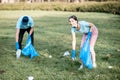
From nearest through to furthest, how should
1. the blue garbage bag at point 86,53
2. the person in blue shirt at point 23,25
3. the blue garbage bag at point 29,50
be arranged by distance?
the blue garbage bag at point 86,53, the person in blue shirt at point 23,25, the blue garbage bag at point 29,50

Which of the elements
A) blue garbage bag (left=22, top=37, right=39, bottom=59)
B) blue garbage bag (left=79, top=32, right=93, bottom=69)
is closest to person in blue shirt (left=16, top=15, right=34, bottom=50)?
blue garbage bag (left=22, top=37, right=39, bottom=59)

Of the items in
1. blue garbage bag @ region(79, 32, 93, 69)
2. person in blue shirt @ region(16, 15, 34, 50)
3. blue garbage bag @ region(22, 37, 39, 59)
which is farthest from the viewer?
blue garbage bag @ region(22, 37, 39, 59)

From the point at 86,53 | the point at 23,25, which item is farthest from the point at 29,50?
the point at 86,53

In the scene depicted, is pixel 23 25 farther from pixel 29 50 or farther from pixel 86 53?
pixel 86 53

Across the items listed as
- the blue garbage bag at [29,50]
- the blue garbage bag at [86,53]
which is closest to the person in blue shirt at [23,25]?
the blue garbage bag at [29,50]

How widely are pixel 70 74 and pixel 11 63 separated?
2180 mm

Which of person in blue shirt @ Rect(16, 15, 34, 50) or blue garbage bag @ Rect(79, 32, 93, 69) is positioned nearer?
blue garbage bag @ Rect(79, 32, 93, 69)

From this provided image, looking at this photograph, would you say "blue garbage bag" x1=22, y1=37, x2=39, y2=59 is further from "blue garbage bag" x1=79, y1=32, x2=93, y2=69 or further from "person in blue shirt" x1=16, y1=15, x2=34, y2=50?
"blue garbage bag" x1=79, y1=32, x2=93, y2=69

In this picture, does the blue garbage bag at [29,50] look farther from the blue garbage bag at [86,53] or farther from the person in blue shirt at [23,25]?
the blue garbage bag at [86,53]

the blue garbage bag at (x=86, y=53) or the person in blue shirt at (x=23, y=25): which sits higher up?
the person in blue shirt at (x=23, y=25)

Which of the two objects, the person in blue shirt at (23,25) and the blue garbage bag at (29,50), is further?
the blue garbage bag at (29,50)

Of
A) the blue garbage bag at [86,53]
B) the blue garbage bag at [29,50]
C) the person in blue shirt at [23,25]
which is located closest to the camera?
the blue garbage bag at [86,53]

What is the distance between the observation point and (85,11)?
3347 cm

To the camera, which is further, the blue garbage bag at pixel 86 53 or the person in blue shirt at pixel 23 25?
the person in blue shirt at pixel 23 25
